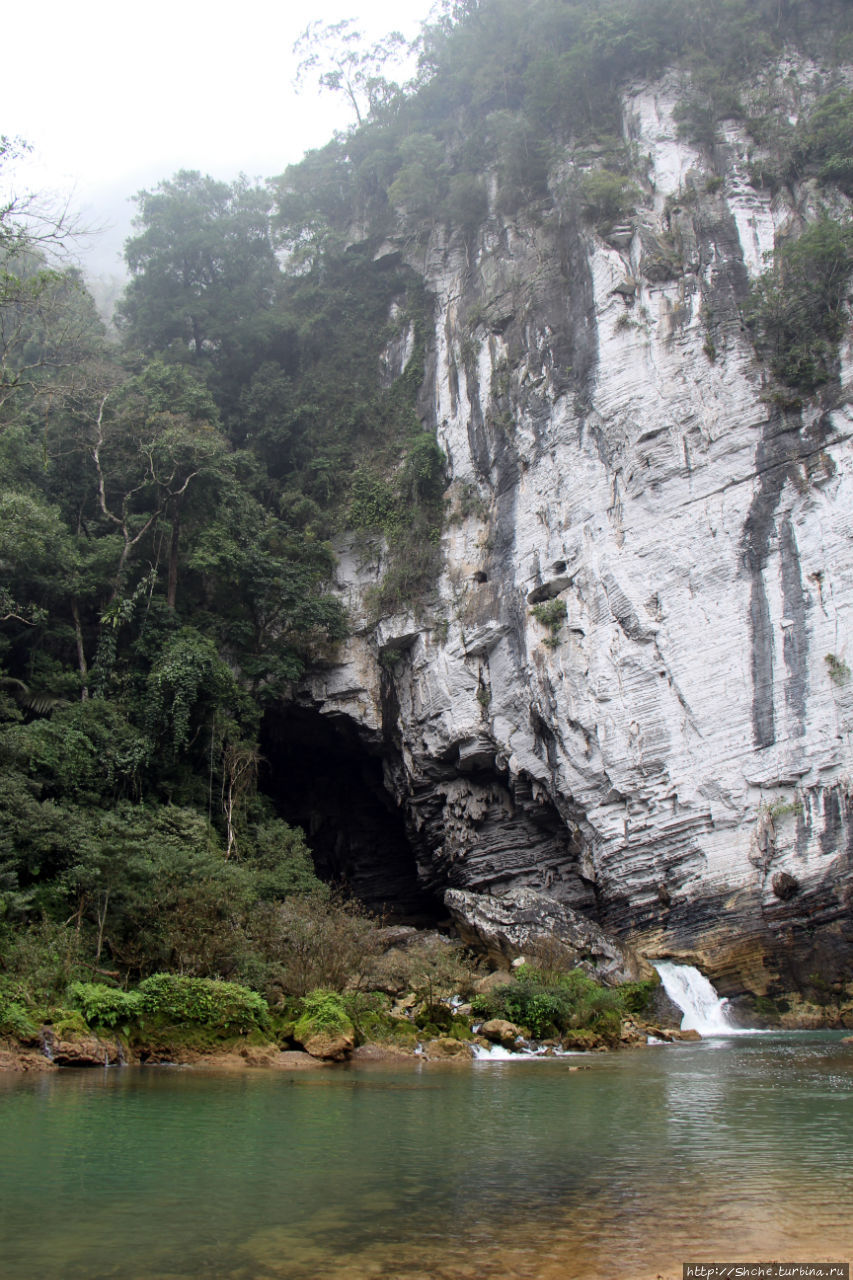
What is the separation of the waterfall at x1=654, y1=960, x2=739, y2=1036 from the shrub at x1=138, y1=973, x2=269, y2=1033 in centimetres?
917

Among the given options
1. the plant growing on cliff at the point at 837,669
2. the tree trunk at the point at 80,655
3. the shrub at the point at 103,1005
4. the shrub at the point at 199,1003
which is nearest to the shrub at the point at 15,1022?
the shrub at the point at 103,1005

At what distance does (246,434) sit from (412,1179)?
26.6 meters

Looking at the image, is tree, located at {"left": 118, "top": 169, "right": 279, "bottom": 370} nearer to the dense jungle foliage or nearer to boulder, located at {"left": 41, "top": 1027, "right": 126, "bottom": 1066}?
the dense jungle foliage

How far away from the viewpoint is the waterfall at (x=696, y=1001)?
16.7 meters

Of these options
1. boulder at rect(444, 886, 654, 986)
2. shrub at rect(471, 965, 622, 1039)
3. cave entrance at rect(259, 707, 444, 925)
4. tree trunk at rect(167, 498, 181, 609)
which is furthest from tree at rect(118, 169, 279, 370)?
shrub at rect(471, 965, 622, 1039)

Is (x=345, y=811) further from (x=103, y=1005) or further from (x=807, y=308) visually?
(x=807, y=308)

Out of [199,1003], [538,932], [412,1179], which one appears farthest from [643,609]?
[412,1179]

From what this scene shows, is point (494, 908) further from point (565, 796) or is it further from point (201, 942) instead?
point (201, 942)

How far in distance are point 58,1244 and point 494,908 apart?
51.8 ft

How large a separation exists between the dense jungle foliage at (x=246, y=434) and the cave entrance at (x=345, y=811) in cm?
290

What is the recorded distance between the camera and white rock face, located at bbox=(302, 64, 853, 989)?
17.8 metres

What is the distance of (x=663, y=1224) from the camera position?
3980 millimetres

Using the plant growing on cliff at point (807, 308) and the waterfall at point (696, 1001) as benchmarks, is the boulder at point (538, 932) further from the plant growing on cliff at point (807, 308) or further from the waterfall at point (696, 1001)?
the plant growing on cliff at point (807, 308)

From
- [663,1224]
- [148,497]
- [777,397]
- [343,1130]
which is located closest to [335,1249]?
[663,1224]
